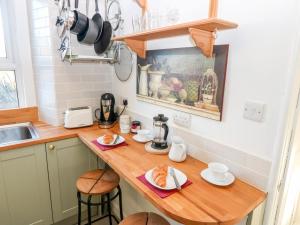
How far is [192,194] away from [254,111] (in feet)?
1.66

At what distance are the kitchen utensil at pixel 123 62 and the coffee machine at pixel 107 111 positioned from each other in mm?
221

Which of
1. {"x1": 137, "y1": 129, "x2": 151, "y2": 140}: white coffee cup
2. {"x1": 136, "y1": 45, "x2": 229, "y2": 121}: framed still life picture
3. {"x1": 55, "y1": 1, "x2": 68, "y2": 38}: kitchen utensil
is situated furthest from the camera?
{"x1": 137, "y1": 129, "x2": 151, "y2": 140}: white coffee cup

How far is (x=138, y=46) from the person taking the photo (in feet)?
5.28

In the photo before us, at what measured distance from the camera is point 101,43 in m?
1.81

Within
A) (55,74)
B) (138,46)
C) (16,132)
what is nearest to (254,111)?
(138,46)

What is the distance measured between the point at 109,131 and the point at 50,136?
1.56 feet

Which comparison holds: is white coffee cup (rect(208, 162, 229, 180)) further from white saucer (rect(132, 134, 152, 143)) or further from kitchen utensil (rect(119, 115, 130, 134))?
kitchen utensil (rect(119, 115, 130, 134))

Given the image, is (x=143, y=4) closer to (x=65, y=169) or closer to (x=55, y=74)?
(x=55, y=74)

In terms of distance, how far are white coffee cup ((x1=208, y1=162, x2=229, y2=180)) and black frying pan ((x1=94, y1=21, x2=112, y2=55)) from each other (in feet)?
4.15

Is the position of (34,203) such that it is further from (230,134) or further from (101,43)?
(230,134)

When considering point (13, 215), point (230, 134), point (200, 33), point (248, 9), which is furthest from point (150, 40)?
point (13, 215)

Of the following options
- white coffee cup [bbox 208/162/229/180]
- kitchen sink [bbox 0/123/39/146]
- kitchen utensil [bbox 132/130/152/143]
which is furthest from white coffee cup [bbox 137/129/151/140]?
kitchen sink [bbox 0/123/39/146]

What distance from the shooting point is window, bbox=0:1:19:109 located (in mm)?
1957

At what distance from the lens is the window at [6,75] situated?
1.96 m
